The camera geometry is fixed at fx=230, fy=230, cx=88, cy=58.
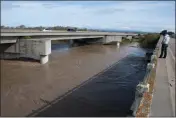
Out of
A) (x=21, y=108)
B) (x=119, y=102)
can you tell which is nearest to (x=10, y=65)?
(x=21, y=108)

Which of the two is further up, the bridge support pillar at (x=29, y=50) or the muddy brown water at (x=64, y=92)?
the bridge support pillar at (x=29, y=50)

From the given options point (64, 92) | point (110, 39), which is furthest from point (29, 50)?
point (110, 39)

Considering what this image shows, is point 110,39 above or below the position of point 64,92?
above

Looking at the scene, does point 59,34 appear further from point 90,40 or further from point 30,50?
point 90,40

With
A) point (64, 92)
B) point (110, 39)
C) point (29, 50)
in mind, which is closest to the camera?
point (64, 92)

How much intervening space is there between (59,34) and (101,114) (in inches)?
1101

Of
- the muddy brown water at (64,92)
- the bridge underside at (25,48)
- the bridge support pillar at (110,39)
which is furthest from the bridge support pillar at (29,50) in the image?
the bridge support pillar at (110,39)

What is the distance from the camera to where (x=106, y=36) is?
5991 cm

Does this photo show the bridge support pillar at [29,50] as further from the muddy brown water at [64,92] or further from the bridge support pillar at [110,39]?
the bridge support pillar at [110,39]

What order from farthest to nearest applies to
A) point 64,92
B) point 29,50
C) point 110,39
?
point 110,39, point 29,50, point 64,92

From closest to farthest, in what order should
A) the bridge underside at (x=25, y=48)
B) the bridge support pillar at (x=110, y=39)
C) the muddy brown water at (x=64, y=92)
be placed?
1. the muddy brown water at (x=64, y=92)
2. the bridge underside at (x=25, y=48)
3. the bridge support pillar at (x=110, y=39)

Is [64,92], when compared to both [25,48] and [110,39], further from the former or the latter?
[110,39]

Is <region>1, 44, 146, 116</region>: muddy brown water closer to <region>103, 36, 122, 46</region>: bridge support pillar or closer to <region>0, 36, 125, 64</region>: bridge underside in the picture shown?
<region>0, 36, 125, 64</region>: bridge underside

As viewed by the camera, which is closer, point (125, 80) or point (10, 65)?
point (125, 80)
